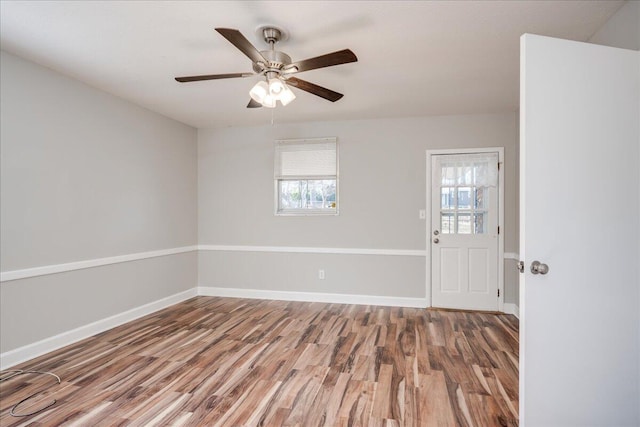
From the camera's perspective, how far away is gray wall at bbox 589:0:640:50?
A: 5.98 feet

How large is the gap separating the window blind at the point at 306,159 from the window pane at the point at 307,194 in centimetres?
10

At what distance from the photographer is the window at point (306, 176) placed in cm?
460

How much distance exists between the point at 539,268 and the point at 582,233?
0.28m

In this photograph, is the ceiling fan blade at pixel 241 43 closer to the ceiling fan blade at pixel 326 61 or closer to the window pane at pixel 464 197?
A: the ceiling fan blade at pixel 326 61

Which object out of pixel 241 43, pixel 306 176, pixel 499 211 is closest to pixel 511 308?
pixel 499 211

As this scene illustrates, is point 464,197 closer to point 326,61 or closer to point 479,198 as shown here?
point 479,198

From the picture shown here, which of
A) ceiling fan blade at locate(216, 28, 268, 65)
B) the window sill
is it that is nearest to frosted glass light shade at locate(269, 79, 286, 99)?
ceiling fan blade at locate(216, 28, 268, 65)

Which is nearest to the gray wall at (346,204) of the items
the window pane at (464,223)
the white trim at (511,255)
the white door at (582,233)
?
the white trim at (511,255)

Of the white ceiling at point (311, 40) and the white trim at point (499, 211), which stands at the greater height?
the white ceiling at point (311, 40)

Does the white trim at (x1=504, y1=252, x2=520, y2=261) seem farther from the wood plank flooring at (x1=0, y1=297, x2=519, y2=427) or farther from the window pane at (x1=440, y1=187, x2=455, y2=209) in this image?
the window pane at (x1=440, y1=187, x2=455, y2=209)

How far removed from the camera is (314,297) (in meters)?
4.61

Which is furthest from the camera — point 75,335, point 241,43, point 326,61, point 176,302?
point 176,302

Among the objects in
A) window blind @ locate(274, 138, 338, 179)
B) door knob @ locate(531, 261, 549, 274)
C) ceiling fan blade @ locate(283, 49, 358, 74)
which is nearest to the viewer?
door knob @ locate(531, 261, 549, 274)

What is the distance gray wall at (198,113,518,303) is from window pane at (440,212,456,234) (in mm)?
250
